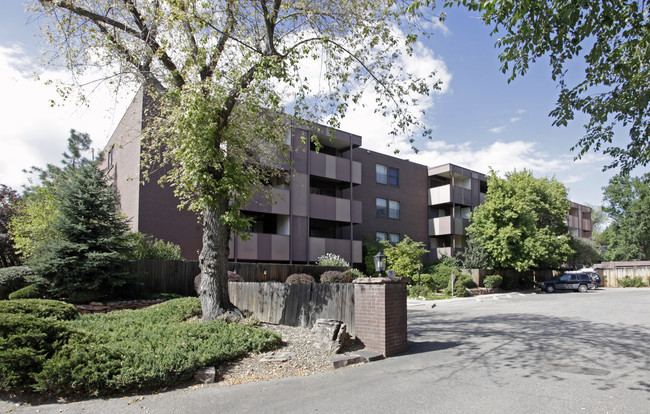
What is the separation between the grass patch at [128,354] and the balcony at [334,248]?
49.1 ft

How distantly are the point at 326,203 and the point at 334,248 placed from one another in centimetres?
259

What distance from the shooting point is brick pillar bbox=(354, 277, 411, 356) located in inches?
319

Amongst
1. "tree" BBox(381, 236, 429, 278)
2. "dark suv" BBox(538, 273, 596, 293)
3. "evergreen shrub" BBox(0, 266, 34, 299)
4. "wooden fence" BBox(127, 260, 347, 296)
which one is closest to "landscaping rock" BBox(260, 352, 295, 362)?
"wooden fence" BBox(127, 260, 347, 296)

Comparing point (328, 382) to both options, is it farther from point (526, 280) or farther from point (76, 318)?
point (526, 280)

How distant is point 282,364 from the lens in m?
7.30

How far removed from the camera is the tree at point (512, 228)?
29.5 m

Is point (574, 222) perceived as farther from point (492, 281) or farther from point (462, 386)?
point (462, 386)

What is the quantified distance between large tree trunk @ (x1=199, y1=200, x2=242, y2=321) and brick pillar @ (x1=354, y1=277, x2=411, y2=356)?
2.79 m

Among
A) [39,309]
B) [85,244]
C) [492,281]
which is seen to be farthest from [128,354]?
[492,281]

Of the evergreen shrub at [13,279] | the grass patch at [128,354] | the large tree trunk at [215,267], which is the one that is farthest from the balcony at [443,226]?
the grass patch at [128,354]

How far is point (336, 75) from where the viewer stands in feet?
36.5

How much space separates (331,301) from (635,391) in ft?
17.4

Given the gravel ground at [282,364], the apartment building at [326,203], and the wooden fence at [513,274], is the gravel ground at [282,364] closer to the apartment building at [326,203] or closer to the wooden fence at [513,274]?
the apartment building at [326,203]

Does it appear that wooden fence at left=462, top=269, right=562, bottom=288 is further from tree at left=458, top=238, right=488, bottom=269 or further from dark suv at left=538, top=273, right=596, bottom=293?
dark suv at left=538, top=273, right=596, bottom=293
